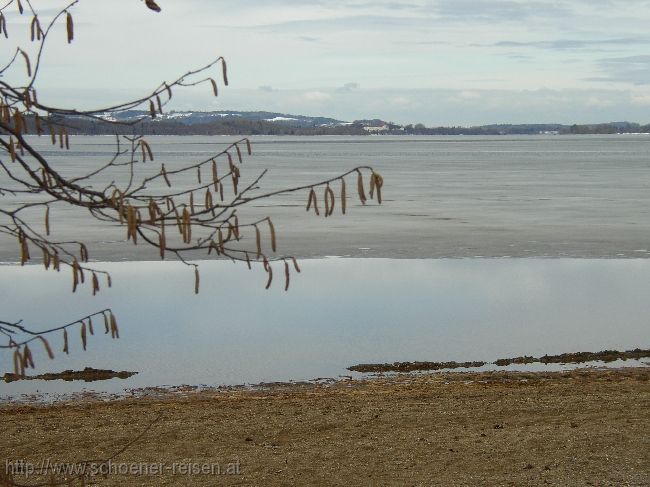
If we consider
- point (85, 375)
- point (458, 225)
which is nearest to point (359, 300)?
point (85, 375)

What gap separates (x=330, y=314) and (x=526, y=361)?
3.98 m

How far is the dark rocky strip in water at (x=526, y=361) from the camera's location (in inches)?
528

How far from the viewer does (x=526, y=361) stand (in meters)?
13.8

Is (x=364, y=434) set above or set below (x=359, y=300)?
above

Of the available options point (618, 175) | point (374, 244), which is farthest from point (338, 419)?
point (618, 175)

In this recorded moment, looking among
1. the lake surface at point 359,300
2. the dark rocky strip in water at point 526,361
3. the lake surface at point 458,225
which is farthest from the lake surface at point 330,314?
the lake surface at point 458,225

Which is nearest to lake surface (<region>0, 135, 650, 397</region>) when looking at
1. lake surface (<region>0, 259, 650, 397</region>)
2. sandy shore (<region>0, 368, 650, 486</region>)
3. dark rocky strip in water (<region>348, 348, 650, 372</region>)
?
lake surface (<region>0, 259, 650, 397</region>)

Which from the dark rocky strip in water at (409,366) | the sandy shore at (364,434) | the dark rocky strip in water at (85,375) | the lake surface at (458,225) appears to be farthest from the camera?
the lake surface at (458,225)

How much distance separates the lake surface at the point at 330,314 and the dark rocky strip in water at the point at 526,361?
1.11ft

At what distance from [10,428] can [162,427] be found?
151 cm

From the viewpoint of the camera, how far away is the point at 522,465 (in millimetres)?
8359

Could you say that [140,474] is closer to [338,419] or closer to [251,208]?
[338,419]

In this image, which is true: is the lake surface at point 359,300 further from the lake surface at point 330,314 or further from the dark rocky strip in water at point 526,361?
the dark rocky strip in water at point 526,361

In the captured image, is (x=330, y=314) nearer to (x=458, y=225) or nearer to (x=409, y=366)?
(x=409, y=366)
